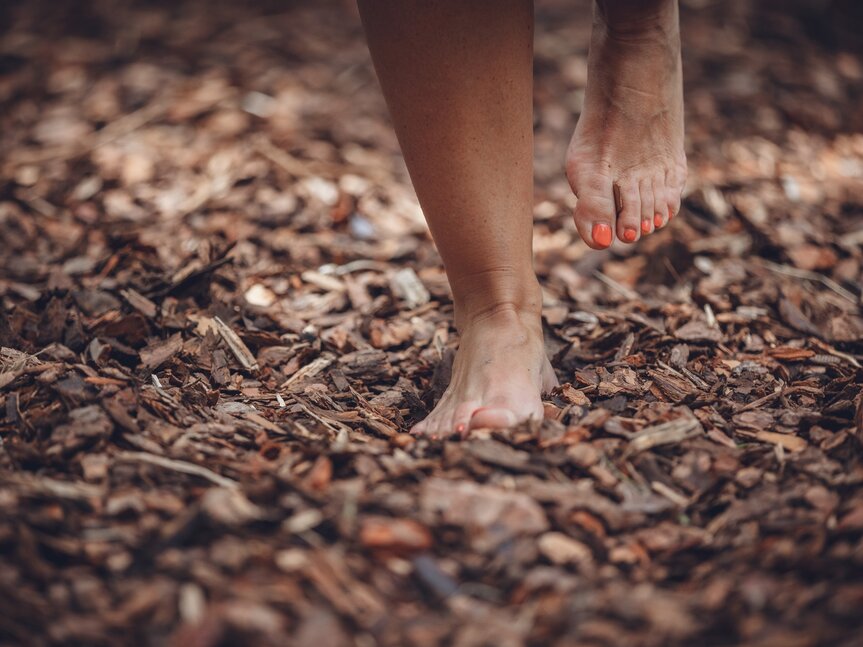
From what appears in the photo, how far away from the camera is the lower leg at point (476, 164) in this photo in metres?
1.27

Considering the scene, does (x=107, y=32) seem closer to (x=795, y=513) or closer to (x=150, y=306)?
(x=150, y=306)

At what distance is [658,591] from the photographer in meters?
0.94

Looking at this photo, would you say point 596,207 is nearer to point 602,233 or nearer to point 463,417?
point 602,233

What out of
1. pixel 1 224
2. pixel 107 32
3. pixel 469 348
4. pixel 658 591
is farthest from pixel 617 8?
pixel 107 32

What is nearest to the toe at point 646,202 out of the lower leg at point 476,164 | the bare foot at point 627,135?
the bare foot at point 627,135

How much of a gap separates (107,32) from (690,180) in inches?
101

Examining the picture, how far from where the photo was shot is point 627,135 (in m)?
1.49

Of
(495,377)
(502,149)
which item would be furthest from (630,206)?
(495,377)

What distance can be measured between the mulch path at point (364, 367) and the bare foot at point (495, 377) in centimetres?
8

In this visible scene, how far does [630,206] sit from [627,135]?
146mm

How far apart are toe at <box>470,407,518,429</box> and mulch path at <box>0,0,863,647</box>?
5 centimetres

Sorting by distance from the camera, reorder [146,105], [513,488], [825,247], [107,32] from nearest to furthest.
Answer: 1. [513,488]
2. [825,247]
3. [146,105]
4. [107,32]

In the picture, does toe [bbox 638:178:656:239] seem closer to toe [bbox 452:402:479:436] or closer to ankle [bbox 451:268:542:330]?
ankle [bbox 451:268:542:330]

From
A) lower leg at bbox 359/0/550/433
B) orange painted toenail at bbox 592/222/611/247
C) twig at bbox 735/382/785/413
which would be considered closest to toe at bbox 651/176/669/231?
orange painted toenail at bbox 592/222/611/247
